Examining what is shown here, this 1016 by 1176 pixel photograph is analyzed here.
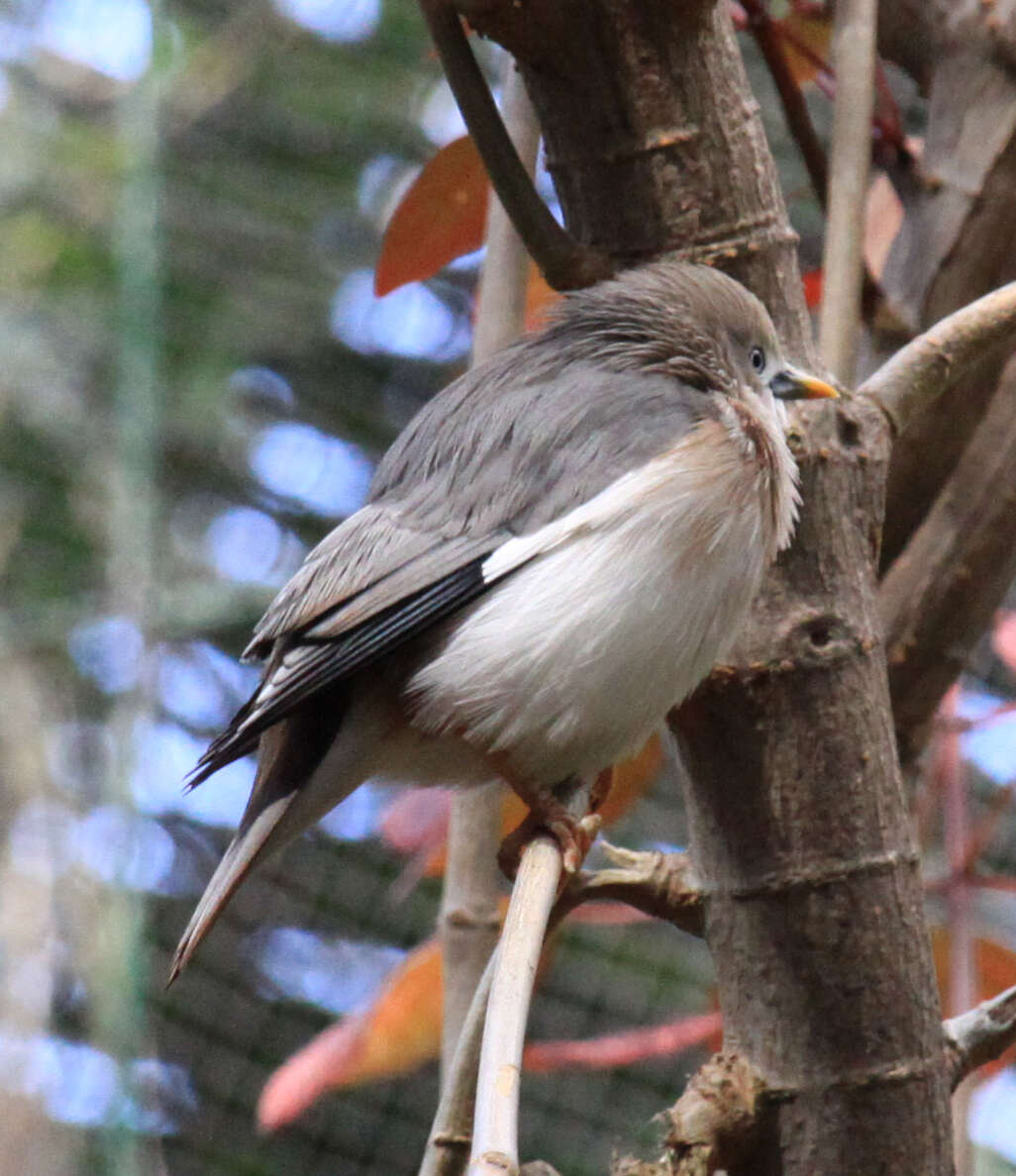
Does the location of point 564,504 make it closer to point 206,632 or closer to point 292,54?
point 206,632

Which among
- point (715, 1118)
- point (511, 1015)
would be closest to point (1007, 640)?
point (715, 1118)

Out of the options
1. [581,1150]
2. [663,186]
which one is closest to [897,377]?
[663,186]

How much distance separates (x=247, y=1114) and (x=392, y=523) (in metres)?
2.58

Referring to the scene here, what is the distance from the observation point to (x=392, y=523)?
4.94 feet

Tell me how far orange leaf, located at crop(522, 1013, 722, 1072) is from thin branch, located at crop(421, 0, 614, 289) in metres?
0.92

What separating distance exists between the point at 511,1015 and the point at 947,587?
3.17 ft

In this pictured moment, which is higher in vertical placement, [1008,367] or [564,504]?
[1008,367]

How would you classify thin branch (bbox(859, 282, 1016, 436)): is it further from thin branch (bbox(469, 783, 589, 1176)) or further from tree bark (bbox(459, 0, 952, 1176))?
thin branch (bbox(469, 783, 589, 1176))

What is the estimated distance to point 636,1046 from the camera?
1.97 metres

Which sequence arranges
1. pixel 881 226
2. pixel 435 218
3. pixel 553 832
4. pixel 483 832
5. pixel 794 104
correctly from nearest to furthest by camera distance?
pixel 553 832
pixel 483 832
pixel 435 218
pixel 794 104
pixel 881 226

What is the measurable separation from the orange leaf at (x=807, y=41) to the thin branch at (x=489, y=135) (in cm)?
66

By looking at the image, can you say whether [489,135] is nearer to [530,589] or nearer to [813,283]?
[530,589]

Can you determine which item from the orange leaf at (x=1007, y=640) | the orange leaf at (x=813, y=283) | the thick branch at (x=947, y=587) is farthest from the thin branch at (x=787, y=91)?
the orange leaf at (x=1007, y=640)

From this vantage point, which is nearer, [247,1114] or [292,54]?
[247,1114]
